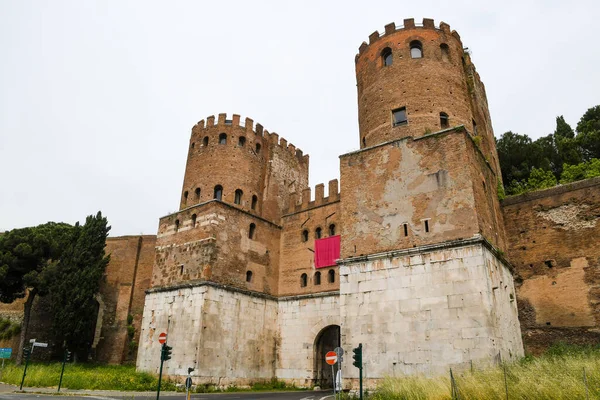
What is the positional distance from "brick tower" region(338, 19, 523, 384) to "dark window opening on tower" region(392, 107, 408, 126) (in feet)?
0.15

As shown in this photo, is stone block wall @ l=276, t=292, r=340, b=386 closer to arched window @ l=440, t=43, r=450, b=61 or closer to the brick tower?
the brick tower

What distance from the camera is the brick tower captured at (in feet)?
41.8

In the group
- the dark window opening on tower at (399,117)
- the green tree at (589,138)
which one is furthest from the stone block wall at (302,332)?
the green tree at (589,138)

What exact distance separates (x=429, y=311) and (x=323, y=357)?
8.97 m

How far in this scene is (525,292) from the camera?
15.7 m

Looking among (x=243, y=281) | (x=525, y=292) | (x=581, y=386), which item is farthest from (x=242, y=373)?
(x=581, y=386)

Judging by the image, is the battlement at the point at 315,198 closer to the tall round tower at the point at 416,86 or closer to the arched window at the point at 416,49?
the tall round tower at the point at 416,86

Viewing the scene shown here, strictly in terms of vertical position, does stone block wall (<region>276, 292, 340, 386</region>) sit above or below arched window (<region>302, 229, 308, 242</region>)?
below

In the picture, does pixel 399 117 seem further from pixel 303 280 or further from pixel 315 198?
pixel 303 280

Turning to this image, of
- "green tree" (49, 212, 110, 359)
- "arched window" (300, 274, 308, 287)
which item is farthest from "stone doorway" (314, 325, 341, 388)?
"green tree" (49, 212, 110, 359)

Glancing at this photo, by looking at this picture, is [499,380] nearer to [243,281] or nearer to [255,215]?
[243,281]

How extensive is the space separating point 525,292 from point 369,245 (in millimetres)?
6045

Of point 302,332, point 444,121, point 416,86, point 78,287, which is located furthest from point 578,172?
point 78,287

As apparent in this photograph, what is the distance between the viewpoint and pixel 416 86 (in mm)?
16906
